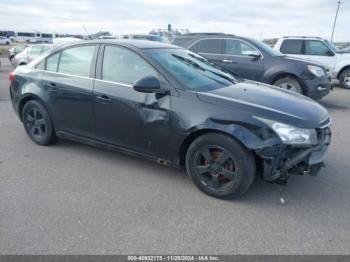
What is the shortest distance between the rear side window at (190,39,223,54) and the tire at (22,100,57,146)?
5.50 meters

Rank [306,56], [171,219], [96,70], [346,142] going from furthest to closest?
1. [306,56]
2. [346,142]
3. [96,70]
4. [171,219]

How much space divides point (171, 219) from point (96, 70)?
221 cm

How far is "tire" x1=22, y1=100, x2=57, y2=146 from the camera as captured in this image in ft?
15.7

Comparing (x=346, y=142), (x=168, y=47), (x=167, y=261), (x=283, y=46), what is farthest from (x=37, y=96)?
(x=283, y=46)

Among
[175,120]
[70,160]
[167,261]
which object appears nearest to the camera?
[167,261]

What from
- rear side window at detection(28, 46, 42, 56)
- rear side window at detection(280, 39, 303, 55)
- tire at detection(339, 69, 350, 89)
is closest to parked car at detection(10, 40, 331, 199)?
rear side window at detection(280, 39, 303, 55)

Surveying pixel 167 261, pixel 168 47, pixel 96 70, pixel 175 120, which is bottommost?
pixel 167 261

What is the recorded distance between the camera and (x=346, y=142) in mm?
5371

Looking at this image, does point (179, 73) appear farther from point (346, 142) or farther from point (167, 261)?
point (346, 142)

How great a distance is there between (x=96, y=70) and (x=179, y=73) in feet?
3.77

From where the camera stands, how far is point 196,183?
11.8 feet

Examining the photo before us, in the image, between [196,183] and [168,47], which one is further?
[168,47]

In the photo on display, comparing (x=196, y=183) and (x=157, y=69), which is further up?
(x=157, y=69)

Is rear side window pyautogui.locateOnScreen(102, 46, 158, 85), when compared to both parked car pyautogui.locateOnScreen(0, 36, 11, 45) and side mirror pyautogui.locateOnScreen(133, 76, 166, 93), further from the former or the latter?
parked car pyautogui.locateOnScreen(0, 36, 11, 45)
